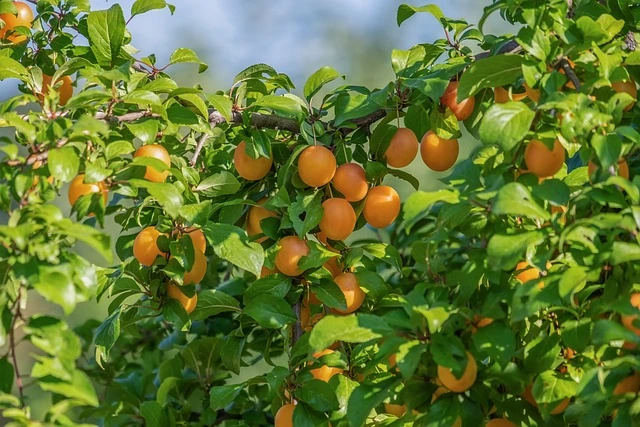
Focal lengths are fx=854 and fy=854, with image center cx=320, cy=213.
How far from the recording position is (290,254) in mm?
1193

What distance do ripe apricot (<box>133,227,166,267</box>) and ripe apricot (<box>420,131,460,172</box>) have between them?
16.6 inches

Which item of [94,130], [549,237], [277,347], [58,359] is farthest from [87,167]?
[277,347]

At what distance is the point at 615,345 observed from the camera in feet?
3.10

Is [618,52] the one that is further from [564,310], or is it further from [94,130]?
[94,130]

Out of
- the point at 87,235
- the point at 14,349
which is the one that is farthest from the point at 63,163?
the point at 14,349

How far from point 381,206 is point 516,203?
16.7 inches

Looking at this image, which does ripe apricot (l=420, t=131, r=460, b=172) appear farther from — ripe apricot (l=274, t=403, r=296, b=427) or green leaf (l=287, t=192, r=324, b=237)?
ripe apricot (l=274, t=403, r=296, b=427)

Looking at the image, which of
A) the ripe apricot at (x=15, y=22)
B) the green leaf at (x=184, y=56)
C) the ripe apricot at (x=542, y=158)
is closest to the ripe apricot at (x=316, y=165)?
the green leaf at (x=184, y=56)

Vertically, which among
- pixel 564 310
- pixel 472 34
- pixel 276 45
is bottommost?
pixel 564 310

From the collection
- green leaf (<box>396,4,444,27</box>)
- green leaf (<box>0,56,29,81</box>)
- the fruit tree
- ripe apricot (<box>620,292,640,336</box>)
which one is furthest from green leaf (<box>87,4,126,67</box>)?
ripe apricot (<box>620,292,640,336</box>)

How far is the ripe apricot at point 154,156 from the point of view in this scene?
41.9 inches

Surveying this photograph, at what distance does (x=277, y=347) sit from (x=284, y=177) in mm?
536

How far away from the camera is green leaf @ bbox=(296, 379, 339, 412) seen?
3.62 feet

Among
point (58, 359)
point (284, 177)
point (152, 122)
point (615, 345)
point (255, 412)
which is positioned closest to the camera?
point (58, 359)
